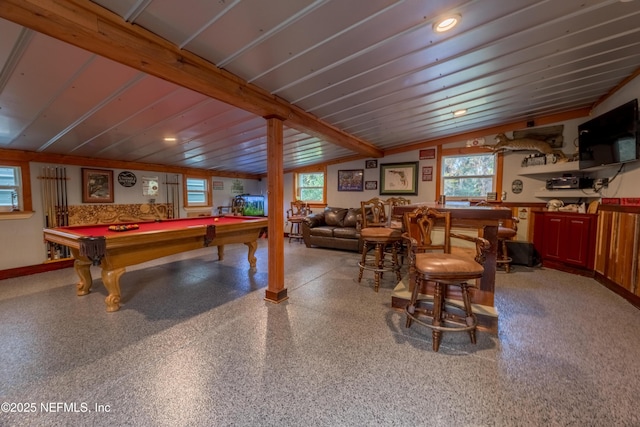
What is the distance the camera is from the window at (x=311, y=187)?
766 centimetres

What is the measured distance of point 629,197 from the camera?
332cm

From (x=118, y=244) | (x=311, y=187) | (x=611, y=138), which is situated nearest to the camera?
(x=118, y=244)

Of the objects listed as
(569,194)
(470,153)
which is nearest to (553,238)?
(569,194)

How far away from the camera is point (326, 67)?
92.7 inches

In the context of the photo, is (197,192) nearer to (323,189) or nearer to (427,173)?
(323,189)

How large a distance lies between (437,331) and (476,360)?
32 centimetres

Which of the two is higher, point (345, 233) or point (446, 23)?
point (446, 23)

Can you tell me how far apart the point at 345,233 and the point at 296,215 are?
7.17 ft

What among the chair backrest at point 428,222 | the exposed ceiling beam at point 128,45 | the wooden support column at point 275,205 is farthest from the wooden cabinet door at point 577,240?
the exposed ceiling beam at point 128,45

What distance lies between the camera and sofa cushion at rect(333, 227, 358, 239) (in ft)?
18.6

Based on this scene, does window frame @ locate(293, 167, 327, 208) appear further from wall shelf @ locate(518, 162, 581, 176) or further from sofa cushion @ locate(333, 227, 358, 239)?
wall shelf @ locate(518, 162, 581, 176)

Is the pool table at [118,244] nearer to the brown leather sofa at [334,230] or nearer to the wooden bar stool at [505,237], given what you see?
the brown leather sofa at [334,230]

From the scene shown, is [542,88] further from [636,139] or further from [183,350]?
[183,350]

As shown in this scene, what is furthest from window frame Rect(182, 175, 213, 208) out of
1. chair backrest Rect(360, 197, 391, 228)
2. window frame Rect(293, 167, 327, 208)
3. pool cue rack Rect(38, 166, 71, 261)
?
chair backrest Rect(360, 197, 391, 228)
